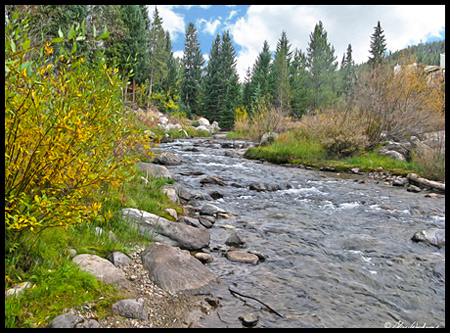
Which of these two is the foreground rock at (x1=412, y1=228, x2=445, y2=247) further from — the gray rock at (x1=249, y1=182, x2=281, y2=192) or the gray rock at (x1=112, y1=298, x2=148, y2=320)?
the gray rock at (x1=112, y1=298, x2=148, y2=320)

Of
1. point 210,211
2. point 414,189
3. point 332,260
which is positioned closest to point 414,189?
point 414,189

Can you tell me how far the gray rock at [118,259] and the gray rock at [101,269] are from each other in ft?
0.54

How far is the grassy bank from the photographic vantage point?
10.0 m

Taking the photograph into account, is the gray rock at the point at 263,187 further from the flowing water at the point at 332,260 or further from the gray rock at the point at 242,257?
the gray rock at the point at 242,257

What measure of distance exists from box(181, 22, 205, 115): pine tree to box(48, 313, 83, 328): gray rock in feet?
160

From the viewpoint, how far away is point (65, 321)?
2.15m

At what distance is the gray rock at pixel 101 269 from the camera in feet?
9.29

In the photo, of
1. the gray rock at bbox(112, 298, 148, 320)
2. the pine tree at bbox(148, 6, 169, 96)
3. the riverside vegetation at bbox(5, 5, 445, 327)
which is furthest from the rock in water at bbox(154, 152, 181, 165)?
the pine tree at bbox(148, 6, 169, 96)

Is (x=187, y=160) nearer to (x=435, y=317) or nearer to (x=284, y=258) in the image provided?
(x=284, y=258)

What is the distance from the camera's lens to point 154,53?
135ft

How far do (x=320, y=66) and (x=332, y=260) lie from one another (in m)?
49.6

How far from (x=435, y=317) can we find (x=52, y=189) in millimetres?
3835

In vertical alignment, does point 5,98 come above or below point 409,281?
above

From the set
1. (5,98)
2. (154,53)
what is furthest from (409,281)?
(154,53)
